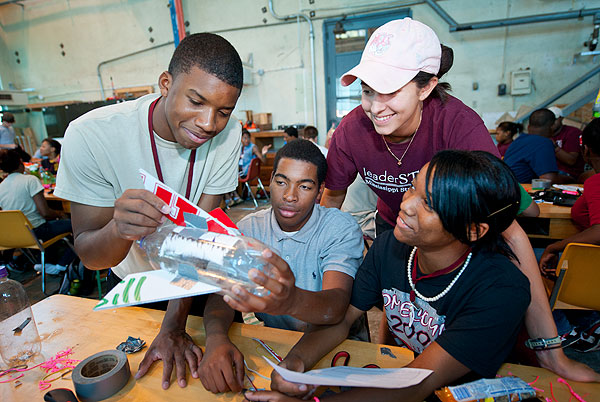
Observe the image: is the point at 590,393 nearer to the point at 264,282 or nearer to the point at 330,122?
the point at 264,282

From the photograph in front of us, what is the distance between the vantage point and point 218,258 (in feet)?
2.49

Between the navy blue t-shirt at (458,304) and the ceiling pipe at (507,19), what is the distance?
6451mm

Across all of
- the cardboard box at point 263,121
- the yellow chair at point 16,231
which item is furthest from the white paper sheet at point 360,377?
the cardboard box at point 263,121

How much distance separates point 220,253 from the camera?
0.76 m

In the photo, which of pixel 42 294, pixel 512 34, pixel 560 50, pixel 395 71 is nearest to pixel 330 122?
pixel 512 34

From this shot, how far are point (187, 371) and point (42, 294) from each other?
339cm

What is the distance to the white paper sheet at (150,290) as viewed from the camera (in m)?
0.76

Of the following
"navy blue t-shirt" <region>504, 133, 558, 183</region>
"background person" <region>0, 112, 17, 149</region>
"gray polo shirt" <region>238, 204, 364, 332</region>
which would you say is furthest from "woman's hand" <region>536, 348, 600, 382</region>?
"background person" <region>0, 112, 17, 149</region>

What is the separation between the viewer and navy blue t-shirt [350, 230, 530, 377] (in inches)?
37.1

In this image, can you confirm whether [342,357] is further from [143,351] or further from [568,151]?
[568,151]

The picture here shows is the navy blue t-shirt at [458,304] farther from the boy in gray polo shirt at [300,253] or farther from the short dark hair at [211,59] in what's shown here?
the short dark hair at [211,59]

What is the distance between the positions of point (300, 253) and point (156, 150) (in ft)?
2.45

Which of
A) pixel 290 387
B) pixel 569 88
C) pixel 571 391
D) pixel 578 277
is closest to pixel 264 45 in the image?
pixel 569 88

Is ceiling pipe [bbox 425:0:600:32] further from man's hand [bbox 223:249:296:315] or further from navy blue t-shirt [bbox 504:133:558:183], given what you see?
man's hand [bbox 223:249:296:315]
